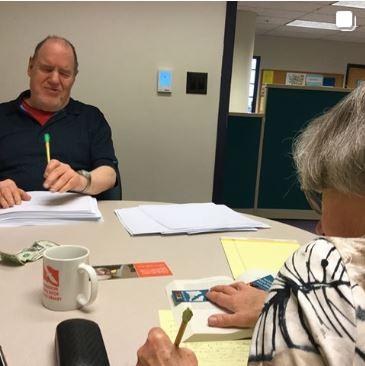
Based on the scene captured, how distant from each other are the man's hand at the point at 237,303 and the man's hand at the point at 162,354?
0.13 metres

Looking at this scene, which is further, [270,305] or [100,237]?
[100,237]

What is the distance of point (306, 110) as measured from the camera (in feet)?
12.3

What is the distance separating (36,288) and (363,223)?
591 mm

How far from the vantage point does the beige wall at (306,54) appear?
7781mm

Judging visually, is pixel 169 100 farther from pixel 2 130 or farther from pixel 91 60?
pixel 2 130

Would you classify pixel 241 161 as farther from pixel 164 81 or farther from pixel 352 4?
pixel 352 4

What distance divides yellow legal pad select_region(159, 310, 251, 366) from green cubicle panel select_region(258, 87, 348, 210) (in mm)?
3105

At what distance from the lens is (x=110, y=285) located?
32.2 inches

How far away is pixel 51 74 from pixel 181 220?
0.89 meters

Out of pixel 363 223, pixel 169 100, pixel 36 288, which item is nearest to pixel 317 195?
pixel 363 223

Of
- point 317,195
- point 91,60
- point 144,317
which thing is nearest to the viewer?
point 317,195

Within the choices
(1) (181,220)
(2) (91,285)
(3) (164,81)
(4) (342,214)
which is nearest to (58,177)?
(1) (181,220)

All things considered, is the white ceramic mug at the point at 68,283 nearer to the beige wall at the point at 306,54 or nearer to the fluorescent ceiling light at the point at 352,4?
the fluorescent ceiling light at the point at 352,4

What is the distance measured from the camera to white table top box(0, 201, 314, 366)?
63 centimetres
